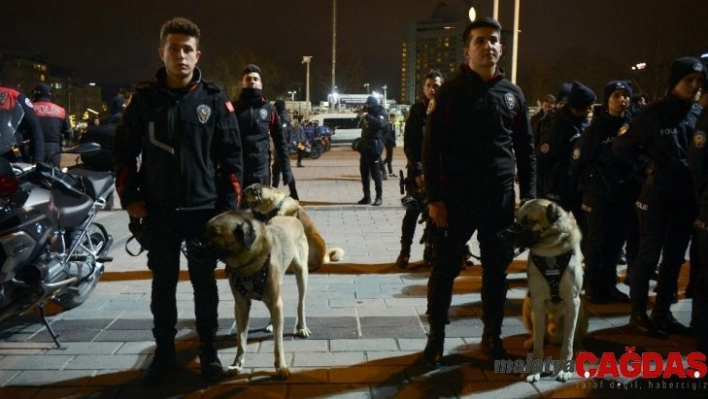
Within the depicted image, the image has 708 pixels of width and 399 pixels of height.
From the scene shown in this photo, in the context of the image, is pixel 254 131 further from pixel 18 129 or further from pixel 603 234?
pixel 603 234

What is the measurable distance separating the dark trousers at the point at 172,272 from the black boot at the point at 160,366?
0.03 feet

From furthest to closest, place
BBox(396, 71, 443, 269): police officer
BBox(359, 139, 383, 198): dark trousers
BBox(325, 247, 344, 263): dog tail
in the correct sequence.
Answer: BBox(359, 139, 383, 198): dark trousers → BBox(325, 247, 344, 263): dog tail → BBox(396, 71, 443, 269): police officer

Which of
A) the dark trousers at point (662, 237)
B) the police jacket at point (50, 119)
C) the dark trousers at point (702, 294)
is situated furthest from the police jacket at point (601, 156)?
the police jacket at point (50, 119)

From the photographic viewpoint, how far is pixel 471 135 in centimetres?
391

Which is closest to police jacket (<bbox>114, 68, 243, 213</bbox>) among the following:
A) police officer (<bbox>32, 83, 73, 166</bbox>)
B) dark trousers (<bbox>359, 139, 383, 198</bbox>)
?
police officer (<bbox>32, 83, 73, 166</bbox>)

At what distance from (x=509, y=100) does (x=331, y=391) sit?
7.21 feet

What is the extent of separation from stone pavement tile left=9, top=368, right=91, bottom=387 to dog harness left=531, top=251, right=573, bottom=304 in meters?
2.99

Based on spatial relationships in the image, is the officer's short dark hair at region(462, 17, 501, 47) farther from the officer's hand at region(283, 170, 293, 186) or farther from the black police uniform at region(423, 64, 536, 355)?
the officer's hand at region(283, 170, 293, 186)

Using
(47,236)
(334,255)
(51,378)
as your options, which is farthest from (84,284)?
(334,255)

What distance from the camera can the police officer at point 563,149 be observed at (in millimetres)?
6000

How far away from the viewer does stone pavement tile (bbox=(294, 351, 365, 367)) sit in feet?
13.4

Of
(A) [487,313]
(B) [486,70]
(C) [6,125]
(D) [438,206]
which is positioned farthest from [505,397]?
(C) [6,125]

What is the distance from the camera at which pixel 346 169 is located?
20.9 meters

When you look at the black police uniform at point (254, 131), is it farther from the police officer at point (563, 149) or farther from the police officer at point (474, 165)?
the police officer at point (563, 149)
